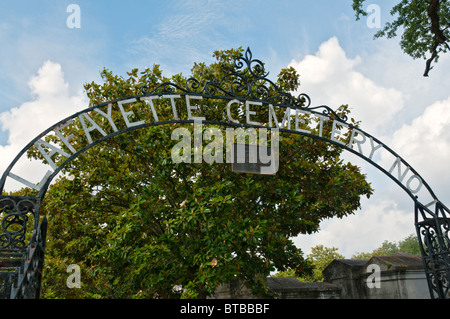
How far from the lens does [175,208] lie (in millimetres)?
9672

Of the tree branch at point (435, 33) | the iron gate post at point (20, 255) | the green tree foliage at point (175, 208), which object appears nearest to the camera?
the iron gate post at point (20, 255)

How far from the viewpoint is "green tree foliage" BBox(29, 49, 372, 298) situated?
8.59m

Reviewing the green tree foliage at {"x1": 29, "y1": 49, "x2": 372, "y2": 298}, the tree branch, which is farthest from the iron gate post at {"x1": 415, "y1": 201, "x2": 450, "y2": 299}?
the tree branch

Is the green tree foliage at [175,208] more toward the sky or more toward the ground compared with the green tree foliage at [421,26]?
more toward the ground

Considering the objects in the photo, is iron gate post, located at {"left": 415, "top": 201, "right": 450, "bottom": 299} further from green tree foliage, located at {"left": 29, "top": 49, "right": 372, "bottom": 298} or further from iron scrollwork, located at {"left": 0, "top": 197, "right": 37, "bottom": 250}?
iron scrollwork, located at {"left": 0, "top": 197, "right": 37, "bottom": 250}

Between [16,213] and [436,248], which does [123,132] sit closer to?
[16,213]

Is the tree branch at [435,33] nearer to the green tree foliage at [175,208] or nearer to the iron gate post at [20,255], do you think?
the green tree foliage at [175,208]

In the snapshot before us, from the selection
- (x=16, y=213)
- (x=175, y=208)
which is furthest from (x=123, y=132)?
(x=175, y=208)

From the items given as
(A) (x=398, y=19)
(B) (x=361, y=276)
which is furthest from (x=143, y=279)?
(A) (x=398, y=19)

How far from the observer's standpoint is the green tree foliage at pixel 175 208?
8586 mm

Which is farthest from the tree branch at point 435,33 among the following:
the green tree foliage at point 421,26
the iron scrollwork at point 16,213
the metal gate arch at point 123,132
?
the iron scrollwork at point 16,213

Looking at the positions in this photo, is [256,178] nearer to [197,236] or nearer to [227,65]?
[197,236]
